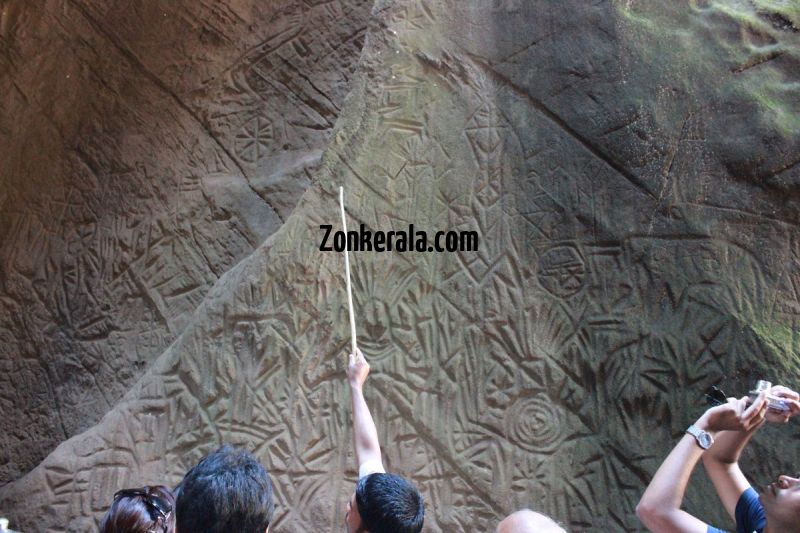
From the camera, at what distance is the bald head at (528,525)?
1.78 metres

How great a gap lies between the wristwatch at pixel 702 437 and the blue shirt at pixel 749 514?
0.71 feet

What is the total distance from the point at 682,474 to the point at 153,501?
1328mm

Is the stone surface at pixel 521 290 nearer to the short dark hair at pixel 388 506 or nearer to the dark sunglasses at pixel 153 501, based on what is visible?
the short dark hair at pixel 388 506

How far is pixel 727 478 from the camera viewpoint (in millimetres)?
2299

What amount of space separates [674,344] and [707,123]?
1.23m

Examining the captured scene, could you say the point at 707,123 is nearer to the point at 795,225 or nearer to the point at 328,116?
the point at 795,225

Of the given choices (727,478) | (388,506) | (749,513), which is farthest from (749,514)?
(388,506)

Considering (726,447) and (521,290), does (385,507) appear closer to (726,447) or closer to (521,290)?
(726,447)

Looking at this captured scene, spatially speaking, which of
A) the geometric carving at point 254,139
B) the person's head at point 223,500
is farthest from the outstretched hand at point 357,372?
the geometric carving at point 254,139

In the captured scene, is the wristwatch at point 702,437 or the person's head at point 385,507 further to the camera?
the wristwatch at point 702,437

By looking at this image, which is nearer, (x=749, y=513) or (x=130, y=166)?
(x=749, y=513)

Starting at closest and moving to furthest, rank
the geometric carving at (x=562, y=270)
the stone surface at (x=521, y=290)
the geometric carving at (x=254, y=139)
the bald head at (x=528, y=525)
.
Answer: the bald head at (x=528, y=525), the stone surface at (x=521, y=290), the geometric carving at (x=562, y=270), the geometric carving at (x=254, y=139)

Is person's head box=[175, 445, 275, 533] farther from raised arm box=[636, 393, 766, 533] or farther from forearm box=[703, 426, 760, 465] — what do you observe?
forearm box=[703, 426, 760, 465]

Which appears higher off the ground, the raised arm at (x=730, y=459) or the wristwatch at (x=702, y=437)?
the wristwatch at (x=702, y=437)
